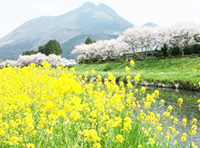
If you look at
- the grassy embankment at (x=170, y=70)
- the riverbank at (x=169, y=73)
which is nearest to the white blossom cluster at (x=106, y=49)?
the riverbank at (x=169, y=73)

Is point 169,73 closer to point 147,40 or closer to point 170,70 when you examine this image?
point 170,70

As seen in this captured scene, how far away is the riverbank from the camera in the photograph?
29828mm

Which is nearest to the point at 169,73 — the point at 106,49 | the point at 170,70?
the point at 170,70

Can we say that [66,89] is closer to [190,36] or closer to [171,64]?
[171,64]

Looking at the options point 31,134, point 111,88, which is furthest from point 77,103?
point 111,88

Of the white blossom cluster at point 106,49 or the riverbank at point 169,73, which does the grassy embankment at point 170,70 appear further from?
the white blossom cluster at point 106,49

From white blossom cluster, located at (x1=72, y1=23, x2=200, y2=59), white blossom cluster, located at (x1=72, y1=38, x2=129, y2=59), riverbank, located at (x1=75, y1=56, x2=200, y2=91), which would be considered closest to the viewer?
riverbank, located at (x1=75, y1=56, x2=200, y2=91)

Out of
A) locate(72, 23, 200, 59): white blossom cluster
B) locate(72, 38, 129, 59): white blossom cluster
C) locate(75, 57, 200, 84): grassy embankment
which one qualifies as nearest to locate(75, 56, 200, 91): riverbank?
locate(75, 57, 200, 84): grassy embankment

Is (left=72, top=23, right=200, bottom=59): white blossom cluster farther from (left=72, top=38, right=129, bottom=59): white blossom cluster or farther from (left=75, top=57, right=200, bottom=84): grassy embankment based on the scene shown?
(left=75, top=57, right=200, bottom=84): grassy embankment

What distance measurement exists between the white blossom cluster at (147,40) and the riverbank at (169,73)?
8.82m

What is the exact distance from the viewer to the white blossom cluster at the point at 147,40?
55.6m

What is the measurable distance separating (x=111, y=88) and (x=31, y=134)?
4.51 meters

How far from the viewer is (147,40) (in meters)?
71.4

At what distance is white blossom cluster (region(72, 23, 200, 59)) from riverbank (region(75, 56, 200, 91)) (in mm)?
8823
